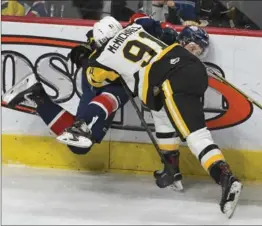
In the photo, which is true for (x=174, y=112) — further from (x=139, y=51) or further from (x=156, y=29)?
(x=156, y=29)

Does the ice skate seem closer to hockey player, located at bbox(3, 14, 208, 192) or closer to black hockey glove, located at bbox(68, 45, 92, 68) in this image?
hockey player, located at bbox(3, 14, 208, 192)

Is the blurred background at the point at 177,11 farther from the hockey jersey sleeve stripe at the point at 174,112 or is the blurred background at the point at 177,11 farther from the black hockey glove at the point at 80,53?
the hockey jersey sleeve stripe at the point at 174,112

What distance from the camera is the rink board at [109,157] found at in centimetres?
332

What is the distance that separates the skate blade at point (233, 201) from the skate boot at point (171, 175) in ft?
1.28

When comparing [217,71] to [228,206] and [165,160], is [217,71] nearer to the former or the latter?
[165,160]

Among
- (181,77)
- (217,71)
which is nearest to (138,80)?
(181,77)

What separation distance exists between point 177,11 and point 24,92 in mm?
772

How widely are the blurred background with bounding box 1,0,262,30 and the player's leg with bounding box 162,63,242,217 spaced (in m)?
0.46

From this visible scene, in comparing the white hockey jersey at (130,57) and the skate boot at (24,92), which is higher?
the white hockey jersey at (130,57)

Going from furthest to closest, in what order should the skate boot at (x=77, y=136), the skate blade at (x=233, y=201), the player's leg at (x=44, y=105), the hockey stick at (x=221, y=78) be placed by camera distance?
the player's leg at (x=44, y=105)
the hockey stick at (x=221, y=78)
the skate boot at (x=77, y=136)
the skate blade at (x=233, y=201)

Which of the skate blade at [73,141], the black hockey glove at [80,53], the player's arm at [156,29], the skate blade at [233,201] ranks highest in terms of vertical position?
the player's arm at [156,29]

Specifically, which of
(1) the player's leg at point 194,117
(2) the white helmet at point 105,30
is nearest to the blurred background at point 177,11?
(2) the white helmet at point 105,30

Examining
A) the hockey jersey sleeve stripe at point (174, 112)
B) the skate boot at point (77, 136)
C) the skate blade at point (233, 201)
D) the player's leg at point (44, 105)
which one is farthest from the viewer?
the player's leg at point (44, 105)

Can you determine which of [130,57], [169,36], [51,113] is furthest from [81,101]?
[169,36]
